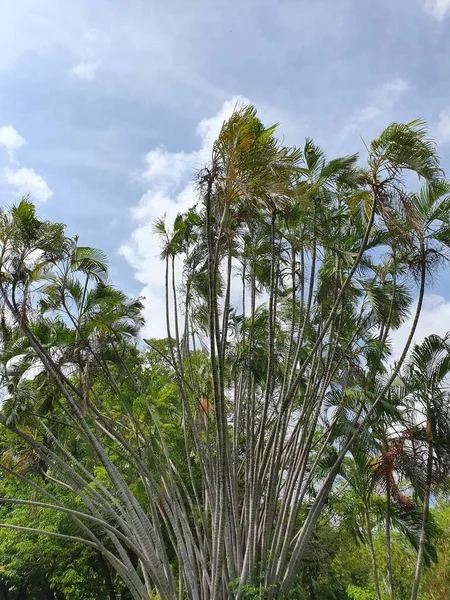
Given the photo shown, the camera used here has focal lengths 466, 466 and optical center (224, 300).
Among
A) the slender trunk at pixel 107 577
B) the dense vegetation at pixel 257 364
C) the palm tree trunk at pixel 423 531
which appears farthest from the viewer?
the slender trunk at pixel 107 577

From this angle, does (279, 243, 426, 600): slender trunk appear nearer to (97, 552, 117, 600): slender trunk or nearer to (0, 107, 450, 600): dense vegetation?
(0, 107, 450, 600): dense vegetation

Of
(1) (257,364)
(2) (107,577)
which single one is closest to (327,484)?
(1) (257,364)

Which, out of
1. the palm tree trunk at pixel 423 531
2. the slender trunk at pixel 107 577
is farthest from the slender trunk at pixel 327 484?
the slender trunk at pixel 107 577

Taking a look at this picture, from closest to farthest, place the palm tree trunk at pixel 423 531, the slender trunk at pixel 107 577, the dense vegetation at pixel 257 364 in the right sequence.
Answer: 1. the dense vegetation at pixel 257 364
2. the palm tree trunk at pixel 423 531
3. the slender trunk at pixel 107 577

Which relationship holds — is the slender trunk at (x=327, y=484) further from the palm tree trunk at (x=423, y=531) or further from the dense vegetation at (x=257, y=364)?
the palm tree trunk at (x=423, y=531)

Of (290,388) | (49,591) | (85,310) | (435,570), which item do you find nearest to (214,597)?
(290,388)

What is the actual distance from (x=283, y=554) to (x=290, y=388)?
2462mm

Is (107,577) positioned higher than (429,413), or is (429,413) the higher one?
(429,413)

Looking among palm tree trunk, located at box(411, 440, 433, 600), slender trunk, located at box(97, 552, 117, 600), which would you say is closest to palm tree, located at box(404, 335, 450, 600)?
palm tree trunk, located at box(411, 440, 433, 600)

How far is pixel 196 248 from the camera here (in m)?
9.17

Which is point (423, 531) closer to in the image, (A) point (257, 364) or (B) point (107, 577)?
(A) point (257, 364)

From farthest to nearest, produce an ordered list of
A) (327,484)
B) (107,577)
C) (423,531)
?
(107,577) < (423,531) < (327,484)

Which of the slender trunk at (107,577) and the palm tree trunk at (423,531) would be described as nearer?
the palm tree trunk at (423,531)

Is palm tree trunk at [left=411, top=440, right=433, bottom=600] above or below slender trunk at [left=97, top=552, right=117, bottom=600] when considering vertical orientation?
above
